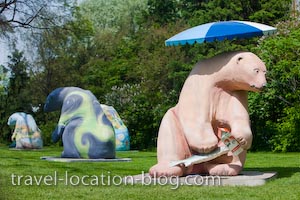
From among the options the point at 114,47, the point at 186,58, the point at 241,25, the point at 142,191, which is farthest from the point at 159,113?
the point at 142,191

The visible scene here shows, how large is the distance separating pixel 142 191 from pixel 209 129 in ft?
5.54

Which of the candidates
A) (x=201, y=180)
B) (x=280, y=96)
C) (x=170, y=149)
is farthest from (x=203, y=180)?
(x=280, y=96)

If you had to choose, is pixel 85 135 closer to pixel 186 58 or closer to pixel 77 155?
pixel 77 155

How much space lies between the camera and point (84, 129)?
39.9ft

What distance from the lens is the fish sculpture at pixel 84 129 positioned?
473 inches

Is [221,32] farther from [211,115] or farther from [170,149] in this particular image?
[170,149]

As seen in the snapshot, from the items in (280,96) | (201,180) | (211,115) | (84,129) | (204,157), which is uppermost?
(211,115)

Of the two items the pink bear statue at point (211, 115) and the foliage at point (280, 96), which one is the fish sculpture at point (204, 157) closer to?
the pink bear statue at point (211, 115)

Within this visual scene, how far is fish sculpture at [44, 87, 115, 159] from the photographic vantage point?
1202 centimetres

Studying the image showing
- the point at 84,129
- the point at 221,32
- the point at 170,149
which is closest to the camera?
the point at 170,149

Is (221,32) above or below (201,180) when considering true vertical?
above

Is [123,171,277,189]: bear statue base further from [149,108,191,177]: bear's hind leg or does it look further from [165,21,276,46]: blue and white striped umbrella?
[165,21,276,46]: blue and white striped umbrella

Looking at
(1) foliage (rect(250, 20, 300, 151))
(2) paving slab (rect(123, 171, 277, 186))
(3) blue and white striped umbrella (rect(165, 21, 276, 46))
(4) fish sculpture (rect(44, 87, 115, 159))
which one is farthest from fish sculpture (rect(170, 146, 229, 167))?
(1) foliage (rect(250, 20, 300, 151))

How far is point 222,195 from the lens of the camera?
571 cm
